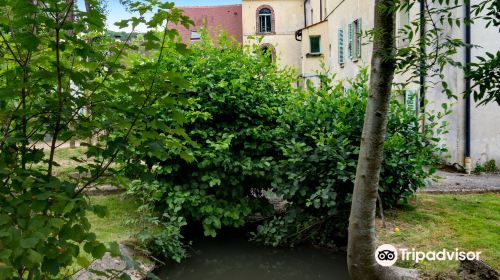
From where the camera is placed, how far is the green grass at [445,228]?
463cm

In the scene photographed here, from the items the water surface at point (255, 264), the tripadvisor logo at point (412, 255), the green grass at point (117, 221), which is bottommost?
the water surface at point (255, 264)

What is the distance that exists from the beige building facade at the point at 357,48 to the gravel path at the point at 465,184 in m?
0.54

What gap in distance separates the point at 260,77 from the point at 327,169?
195 cm

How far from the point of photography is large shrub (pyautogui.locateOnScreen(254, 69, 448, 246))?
5930mm

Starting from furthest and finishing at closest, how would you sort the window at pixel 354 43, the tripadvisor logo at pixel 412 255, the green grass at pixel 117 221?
the window at pixel 354 43 < the green grass at pixel 117 221 < the tripadvisor logo at pixel 412 255

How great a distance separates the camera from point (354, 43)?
56.6ft

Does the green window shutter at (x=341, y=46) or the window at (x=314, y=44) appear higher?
the window at (x=314, y=44)

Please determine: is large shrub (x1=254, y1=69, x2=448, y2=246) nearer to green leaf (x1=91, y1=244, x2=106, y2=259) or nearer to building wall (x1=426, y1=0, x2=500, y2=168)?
green leaf (x1=91, y1=244, x2=106, y2=259)

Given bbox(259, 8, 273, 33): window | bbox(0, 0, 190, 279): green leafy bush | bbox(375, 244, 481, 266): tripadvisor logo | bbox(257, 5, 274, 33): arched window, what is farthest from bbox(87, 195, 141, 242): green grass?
bbox(259, 8, 273, 33): window

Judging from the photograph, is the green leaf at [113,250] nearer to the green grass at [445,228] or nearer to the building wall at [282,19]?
the green grass at [445,228]

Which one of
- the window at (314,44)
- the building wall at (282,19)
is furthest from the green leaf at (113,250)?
the building wall at (282,19)

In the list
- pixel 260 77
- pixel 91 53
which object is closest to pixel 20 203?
pixel 91 53

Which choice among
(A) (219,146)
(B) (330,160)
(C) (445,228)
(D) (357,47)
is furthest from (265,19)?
(C) (445,228)

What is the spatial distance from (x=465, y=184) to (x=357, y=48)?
8.75 m
